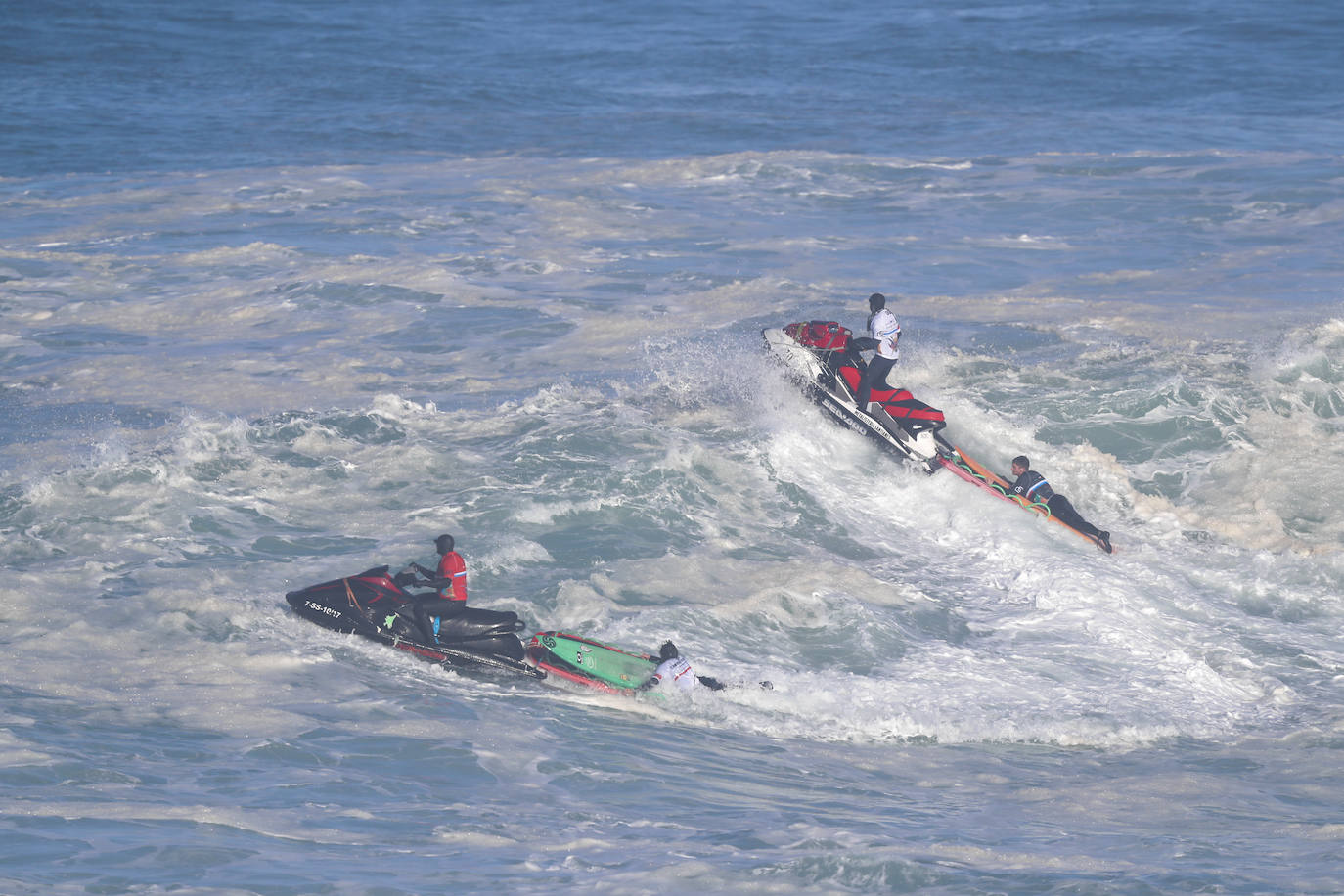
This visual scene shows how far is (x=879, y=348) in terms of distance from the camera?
1827cm

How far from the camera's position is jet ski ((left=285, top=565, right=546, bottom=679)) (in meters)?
13.2

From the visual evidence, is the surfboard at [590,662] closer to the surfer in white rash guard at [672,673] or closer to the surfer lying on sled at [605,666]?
the surfer lying on sled at [605,666]

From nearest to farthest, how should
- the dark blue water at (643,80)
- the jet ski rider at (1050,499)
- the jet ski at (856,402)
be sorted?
the jet ski rider at (1050,499) → the jet ski at (856,402) → the dark blue water at (643,80)

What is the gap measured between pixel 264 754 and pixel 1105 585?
946cm

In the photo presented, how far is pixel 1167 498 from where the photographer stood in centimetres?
1878

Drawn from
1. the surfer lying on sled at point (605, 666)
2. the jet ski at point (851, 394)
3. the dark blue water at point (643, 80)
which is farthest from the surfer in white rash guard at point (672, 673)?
the dark blue water at point (643, 80)

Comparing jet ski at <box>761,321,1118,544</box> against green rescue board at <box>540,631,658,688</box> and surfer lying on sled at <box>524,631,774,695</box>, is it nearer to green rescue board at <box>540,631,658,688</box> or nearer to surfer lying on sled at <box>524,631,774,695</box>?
surfer lying on sled at <box>524,631,774,695</box>

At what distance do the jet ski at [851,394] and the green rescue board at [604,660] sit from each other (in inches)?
263

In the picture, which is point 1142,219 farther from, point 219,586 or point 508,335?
point 219,586

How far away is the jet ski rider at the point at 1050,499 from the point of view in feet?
56.1

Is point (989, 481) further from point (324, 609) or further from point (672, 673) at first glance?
point (324, 609)

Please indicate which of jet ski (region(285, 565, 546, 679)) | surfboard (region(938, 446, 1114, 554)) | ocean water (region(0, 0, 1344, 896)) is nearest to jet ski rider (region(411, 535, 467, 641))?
jet ski (region(285, 565, 546, 679))

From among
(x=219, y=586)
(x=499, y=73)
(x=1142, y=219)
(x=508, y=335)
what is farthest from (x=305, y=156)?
(x=219, y=586)

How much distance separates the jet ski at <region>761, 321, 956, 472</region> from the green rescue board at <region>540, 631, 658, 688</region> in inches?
263
